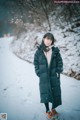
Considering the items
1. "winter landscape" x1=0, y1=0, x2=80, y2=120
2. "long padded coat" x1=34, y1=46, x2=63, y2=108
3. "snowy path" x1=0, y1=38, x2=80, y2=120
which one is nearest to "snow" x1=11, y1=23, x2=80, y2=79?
"winter landscape" x1=0, y1=0, x2=80, y2=120

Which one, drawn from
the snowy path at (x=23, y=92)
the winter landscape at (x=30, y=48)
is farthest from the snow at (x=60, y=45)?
the snowy path at (x=23, y=92)

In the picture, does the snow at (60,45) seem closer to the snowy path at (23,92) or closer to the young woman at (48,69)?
the snowy path at (23,92)

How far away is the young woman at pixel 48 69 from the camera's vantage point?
2547mm

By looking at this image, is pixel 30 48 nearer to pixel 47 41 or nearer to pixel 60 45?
pixel 60 45

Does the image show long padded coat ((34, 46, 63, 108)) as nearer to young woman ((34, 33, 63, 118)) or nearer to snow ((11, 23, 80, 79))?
young woman ((34, 33, 63, 118))

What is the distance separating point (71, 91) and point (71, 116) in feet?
1.27

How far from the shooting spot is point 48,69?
2557 mm

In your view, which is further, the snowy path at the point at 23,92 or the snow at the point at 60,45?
the snow at the point at 60,45

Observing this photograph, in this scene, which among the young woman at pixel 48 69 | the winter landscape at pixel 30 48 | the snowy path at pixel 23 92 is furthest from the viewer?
the winter landscape at pixel 30 48

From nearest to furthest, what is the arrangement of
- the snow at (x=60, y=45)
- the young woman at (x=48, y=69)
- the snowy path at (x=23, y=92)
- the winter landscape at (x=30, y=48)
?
the young woman at (x=48, y=69)
the snowy path at (x=23, y=92)
the winter landscape at (x=30, y=48)
the snow at (x=60, y=45)

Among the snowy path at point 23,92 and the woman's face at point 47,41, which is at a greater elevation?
the woman's face at point 47,41

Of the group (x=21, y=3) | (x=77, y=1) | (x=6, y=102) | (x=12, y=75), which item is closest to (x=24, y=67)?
(x=12, y=75)

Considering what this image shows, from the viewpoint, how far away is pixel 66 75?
3.04m

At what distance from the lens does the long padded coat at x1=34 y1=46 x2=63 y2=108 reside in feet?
8.36
